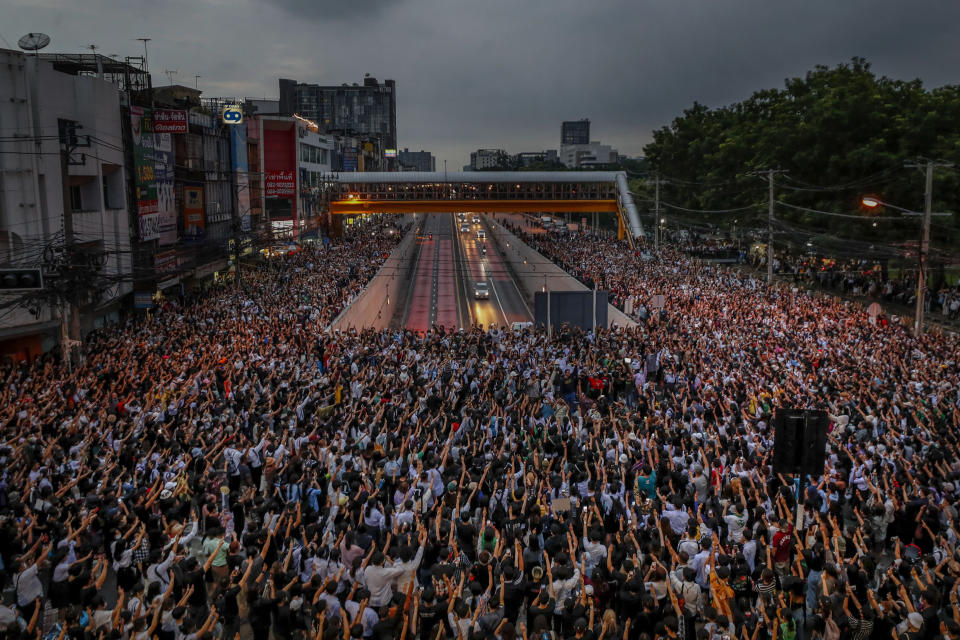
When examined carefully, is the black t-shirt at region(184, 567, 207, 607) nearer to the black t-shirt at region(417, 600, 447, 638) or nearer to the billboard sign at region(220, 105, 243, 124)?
the black t-shirt at region(417, 600, 447, 638)

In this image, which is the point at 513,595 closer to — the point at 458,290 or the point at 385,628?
the point at 385,628

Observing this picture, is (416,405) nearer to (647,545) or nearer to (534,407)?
(534,407)

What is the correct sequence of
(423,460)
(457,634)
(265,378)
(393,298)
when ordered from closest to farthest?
(457,634)
(423,460)
(265,378)
(393,298)

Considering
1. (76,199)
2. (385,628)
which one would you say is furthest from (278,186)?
(385,628)

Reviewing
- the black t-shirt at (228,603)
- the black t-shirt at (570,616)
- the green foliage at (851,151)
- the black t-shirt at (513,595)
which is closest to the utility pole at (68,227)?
the black t-shirt at (228,603)

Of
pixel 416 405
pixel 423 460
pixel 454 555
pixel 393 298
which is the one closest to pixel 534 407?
pixel 416 405
